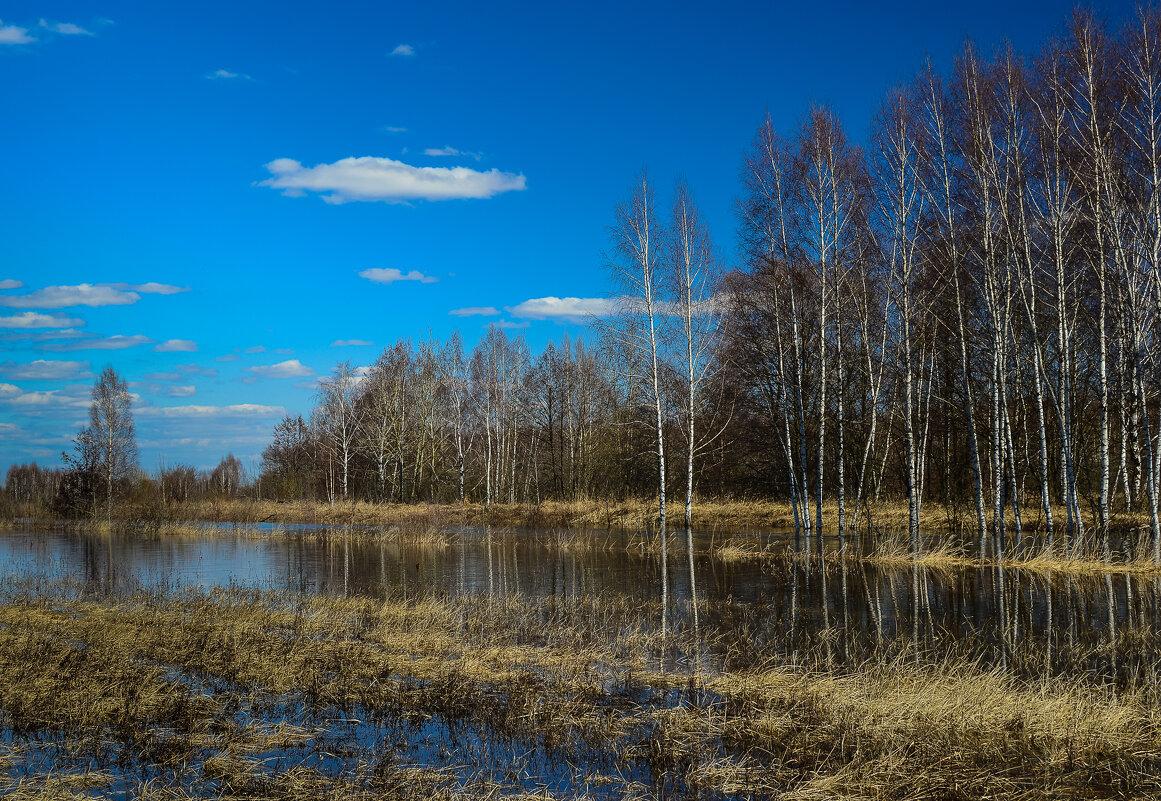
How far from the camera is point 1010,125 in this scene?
821 inches

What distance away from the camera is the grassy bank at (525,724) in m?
5.81

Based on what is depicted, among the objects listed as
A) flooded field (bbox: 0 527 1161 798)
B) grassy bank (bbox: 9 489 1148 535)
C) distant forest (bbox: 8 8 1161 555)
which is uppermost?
distant forest (bbox: 8 8 1161 555)

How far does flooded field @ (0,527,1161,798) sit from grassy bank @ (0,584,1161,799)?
33 mm

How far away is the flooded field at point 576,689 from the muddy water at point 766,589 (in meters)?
0.11

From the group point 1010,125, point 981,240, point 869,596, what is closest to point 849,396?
point 981,240

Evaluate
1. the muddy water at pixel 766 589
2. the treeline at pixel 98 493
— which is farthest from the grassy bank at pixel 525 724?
the treeline at pixel 98 493

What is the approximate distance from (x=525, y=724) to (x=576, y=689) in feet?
3.94

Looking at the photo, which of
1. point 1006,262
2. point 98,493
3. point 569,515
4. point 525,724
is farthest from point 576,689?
point 98,493

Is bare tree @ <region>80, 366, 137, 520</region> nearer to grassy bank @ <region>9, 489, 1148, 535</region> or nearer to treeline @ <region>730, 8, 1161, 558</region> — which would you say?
grassy bank @ <region>9, 489, 1148, 535</region>

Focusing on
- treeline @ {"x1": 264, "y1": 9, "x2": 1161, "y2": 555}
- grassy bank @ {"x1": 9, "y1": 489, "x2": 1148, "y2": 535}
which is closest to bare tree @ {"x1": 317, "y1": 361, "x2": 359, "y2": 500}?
grassy bank @ {"x1": 9, "y1": 489, "x2": 1148, "y2": 535}

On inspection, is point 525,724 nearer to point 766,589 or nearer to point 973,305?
point 766,589

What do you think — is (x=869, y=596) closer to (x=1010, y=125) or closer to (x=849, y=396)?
(x=1010, y=125)

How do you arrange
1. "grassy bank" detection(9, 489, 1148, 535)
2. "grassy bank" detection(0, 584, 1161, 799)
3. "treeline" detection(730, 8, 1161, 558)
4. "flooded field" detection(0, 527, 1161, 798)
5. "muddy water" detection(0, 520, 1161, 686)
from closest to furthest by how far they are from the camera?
"grassy bank" detection(0, 584, 1161, 799), "flooded field" detection(0, 527, 1161, 798), "muddy water" detection(0, 520, 1161, 686), "treeline" detection(730, 8, 1161, 558), "grassy bank" detection(9, 489, 1148, 535)

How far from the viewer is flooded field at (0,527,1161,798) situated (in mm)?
6000
